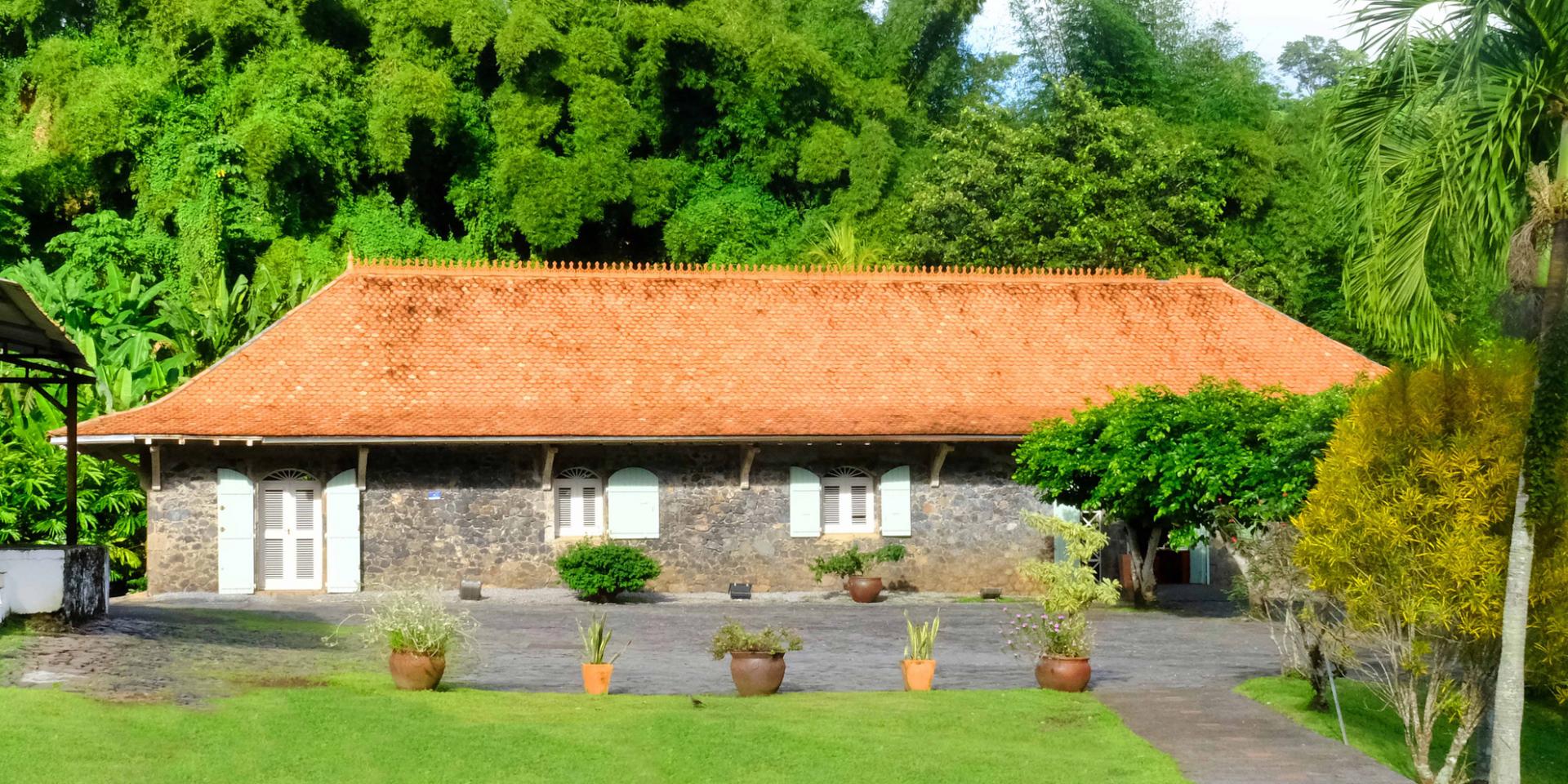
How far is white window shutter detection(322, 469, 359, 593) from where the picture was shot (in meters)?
22.3

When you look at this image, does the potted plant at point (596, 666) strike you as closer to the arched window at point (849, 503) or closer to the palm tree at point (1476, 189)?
the palm tree at point (1476, 189)

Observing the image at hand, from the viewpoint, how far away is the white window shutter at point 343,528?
22.3 metres

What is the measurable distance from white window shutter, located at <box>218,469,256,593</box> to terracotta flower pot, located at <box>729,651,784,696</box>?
10865mm

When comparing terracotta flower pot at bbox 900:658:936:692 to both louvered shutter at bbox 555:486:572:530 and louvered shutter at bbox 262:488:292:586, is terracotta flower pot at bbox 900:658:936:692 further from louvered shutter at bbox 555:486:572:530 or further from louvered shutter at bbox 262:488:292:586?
louvered shutter at bbox 262:488:292:586

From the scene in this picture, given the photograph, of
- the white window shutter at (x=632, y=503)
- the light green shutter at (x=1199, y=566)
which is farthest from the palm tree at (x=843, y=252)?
the white window shutter at (x=632, y=503)

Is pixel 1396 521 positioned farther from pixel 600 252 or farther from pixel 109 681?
pixel 600 252

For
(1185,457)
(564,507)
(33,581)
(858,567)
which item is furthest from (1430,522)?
(564,507)

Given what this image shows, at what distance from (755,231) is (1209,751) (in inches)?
972

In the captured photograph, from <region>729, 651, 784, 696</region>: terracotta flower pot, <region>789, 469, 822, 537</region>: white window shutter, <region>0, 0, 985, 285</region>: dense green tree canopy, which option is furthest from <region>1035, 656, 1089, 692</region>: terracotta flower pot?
<region>0, 0, 985, 285</region>: dense green tree canopy

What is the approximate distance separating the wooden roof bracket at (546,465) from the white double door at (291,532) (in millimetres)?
2982

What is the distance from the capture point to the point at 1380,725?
522 inches

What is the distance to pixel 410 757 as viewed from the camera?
1073cm

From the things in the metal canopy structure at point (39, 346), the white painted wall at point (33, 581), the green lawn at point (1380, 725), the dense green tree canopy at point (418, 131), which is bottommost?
the green lawn at point (1380, 725)

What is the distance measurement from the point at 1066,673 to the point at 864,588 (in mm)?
8461
